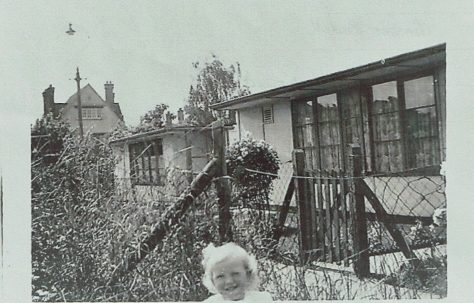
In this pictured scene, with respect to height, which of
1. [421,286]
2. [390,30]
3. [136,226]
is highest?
[390,30]

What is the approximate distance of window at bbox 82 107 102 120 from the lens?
1426mm

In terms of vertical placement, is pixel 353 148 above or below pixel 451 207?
above

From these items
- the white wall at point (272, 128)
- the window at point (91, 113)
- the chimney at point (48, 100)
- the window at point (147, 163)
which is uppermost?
the chimney at point (48, 100)

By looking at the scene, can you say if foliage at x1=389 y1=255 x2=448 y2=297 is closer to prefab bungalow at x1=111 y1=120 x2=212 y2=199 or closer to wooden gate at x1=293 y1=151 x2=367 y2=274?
wooden gate at x1=293 y1=151 x2=367 y2=274

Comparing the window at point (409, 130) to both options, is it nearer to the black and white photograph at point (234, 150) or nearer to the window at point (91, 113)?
the black and white photograph at point (234, 150)

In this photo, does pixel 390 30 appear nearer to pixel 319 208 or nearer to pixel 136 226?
pixel 319 208

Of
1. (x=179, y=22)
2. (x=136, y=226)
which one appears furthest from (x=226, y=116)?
(x=136, y=226)

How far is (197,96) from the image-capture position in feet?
4.66

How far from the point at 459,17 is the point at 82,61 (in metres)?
0.88

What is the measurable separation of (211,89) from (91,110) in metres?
0.29

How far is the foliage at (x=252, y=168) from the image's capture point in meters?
1.43

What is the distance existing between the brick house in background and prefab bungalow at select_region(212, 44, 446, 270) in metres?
0.26

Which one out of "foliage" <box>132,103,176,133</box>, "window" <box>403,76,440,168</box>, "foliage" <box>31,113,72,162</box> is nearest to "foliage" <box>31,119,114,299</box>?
→ "foliage" <box>31,113,72,162</box>

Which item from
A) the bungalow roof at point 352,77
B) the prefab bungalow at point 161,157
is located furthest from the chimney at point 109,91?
the bungalow roof at point 352,77
